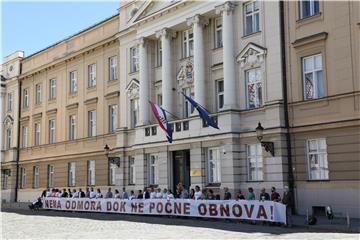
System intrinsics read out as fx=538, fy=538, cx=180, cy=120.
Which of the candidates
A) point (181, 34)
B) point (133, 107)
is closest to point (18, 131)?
point (133, 107)

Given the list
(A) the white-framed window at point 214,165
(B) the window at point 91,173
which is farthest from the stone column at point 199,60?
(B) the window at point 91,173

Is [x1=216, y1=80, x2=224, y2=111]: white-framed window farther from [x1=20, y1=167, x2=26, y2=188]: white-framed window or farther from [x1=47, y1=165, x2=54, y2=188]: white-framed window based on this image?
[x1=20, y1=167, x2=26, y2=188]: white-framed window

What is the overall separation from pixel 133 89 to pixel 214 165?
9.20 m

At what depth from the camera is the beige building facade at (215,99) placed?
2403 centimetres

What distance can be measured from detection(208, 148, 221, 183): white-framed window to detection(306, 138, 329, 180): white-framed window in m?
5.47

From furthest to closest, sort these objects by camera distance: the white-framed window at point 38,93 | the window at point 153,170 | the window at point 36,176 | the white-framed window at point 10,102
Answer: the white-framed window at point 10,102 → the white-framed window at point 38,93 → the window at point 36,176 → the window at point 153,170

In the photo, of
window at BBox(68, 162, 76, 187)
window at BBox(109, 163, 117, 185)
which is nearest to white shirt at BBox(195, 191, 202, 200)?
window at BBox(109, 163, 117, 185)

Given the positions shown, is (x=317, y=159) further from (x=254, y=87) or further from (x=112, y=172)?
(x=112, y=172)

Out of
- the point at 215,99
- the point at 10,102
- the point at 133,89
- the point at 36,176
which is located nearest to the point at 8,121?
the point at 10,102

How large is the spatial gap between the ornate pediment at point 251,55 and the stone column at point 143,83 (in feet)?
25.5

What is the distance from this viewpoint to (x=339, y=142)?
77.5 feet

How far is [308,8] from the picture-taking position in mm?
25656

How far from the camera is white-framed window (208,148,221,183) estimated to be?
94.8 feet

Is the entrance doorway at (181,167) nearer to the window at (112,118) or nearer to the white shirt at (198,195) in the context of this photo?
the white shirt at (198,195)
